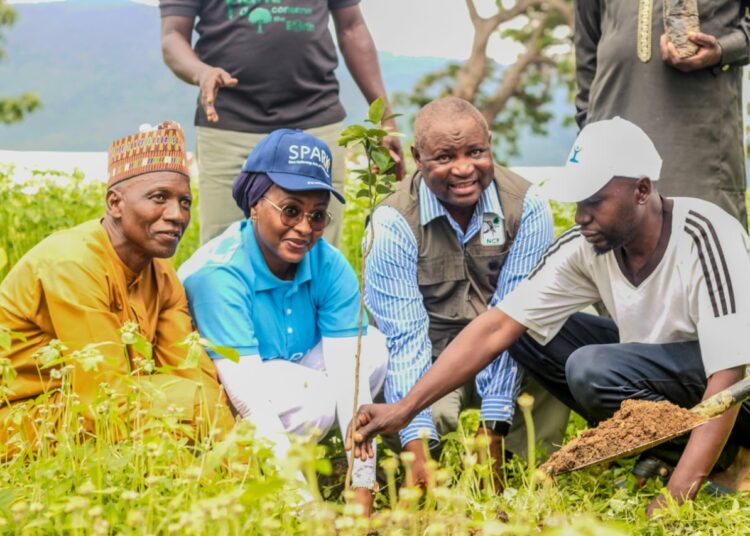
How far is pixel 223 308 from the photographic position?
12.3 feet

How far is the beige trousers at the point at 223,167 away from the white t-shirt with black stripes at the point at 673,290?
1.37 metres

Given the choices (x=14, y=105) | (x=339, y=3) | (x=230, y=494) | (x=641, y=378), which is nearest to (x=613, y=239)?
(x=641, y=378)

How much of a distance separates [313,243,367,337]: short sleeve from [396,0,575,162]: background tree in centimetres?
960

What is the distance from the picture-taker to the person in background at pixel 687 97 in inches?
163

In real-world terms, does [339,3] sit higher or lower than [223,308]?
higher

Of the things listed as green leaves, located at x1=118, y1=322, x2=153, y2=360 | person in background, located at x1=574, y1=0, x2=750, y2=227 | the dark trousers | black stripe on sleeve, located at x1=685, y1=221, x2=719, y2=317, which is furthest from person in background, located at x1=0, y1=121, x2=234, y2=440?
person in background, located at x1=574, y1=0, x2=750, y2=227

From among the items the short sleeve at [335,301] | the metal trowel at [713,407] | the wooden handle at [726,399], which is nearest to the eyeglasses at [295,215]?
the short sleeve at [335,301]

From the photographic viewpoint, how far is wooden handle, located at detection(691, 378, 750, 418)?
328 centimetres

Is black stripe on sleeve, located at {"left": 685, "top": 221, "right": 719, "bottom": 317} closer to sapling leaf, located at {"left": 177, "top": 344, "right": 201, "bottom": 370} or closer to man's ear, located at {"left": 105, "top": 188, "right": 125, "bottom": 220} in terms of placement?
sapling leaf, located at {"left": 177, "top": 344, "right": 201, "bottom": 370}

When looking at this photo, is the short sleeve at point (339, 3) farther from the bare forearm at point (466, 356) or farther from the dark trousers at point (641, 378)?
the dark trousers at point (641, 378)

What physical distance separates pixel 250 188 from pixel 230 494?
1.82m

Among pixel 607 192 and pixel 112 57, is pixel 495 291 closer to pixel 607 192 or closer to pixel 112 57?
pixel 607 192

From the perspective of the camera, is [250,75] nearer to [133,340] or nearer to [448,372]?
[448,372]

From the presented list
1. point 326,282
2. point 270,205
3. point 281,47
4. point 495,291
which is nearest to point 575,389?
point 495,291
